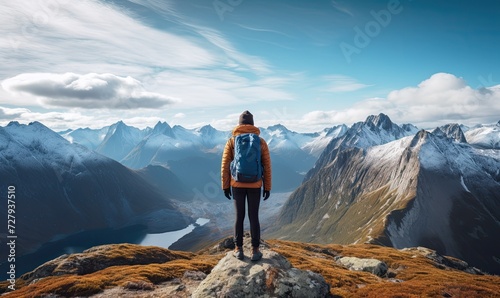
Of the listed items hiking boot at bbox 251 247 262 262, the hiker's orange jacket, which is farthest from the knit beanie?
hiking boot at bbox 251 247 262 262

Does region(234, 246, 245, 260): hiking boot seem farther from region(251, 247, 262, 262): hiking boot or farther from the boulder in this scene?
the boulder

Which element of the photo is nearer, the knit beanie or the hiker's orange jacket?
the hiker's orange jacket

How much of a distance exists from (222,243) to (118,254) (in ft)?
64.3

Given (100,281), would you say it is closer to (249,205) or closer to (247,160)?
(249,205)

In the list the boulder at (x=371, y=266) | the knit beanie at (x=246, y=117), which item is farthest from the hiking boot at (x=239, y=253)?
the boulder at (x=371, y=266)

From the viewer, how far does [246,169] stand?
1836 cm

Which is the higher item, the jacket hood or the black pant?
the jacket hood

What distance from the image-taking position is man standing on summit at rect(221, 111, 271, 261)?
18.4 meters

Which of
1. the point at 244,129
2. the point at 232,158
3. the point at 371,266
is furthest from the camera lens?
the point at 371,266

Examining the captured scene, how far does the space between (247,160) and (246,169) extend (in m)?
0.56

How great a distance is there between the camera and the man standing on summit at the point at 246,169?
1844 cm

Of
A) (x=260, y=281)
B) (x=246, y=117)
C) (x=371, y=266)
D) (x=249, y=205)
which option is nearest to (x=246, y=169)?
(x=249, y=205)

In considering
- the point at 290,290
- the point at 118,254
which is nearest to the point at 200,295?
the point at 290,290

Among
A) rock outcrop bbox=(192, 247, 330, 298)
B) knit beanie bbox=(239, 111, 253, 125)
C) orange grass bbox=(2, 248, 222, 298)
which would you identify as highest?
knit beanie bbox=(239, 111, 253, 125)
